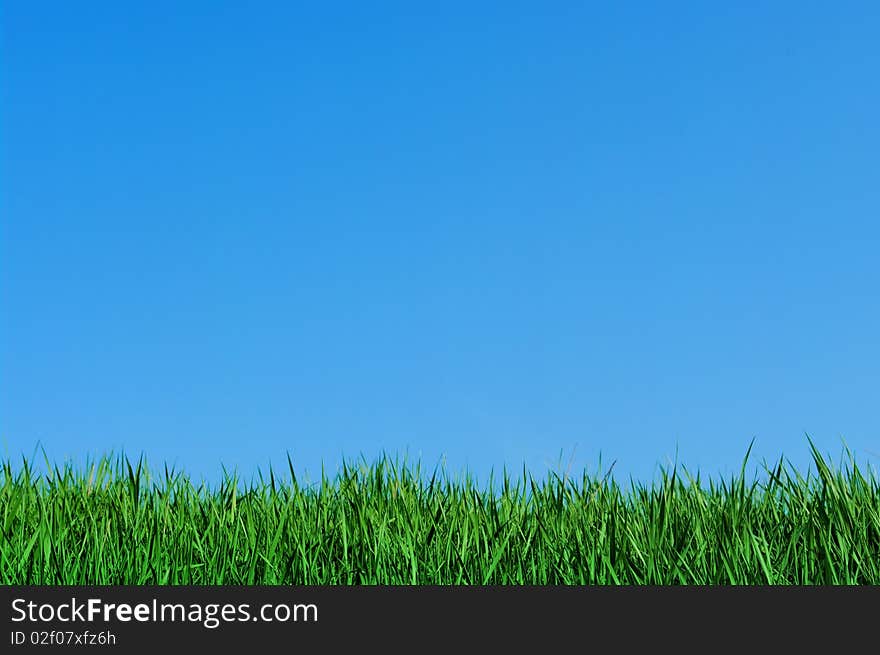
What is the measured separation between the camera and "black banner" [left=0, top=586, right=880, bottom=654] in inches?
141

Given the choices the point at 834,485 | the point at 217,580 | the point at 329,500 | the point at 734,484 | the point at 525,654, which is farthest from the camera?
the point at 329,500

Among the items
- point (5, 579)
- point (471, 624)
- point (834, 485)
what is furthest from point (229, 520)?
point (834, 485)

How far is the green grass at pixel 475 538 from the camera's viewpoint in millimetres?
4203

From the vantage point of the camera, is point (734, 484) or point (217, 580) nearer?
point (217, 580)

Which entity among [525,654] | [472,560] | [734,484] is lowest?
[525,654]

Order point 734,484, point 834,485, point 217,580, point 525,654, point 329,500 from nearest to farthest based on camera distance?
point 525,654
point 217,580
point 834,485
point 734,484
point 329,500

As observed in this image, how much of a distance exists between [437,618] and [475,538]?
84cm

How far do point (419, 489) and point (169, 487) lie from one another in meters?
1.38

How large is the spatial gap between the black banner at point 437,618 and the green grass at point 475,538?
0.38 metres

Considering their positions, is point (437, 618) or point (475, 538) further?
point (475, 538)

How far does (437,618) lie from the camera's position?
3627 mm

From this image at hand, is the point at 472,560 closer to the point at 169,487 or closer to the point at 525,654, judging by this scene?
the point at 525,654

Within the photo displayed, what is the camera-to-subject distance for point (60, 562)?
438 cm

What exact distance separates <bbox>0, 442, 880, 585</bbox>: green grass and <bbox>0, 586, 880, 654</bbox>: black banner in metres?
0.38
